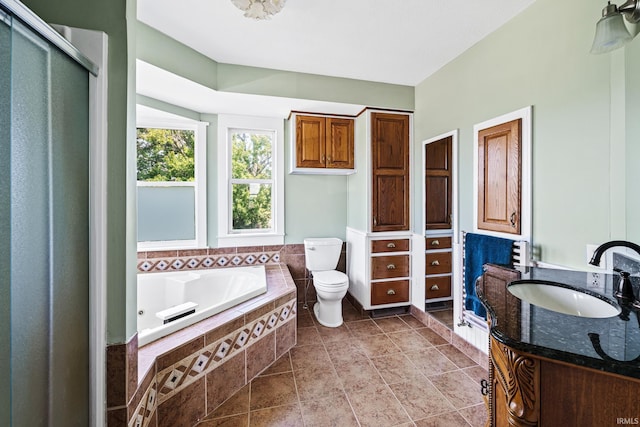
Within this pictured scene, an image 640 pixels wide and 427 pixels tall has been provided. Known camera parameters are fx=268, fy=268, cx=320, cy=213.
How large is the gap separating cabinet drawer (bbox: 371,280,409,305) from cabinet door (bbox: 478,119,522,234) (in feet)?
3.85

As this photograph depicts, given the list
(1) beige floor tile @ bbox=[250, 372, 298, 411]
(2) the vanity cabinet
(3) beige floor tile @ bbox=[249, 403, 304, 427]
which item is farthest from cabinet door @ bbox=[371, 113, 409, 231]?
(2) the vanity cabinet

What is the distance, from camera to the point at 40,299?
2.64 ft

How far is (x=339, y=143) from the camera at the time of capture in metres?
3.11

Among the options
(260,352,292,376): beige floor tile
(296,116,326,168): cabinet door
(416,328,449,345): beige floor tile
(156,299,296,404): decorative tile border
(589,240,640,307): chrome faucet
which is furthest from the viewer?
(296,116,326,168): cabinet door

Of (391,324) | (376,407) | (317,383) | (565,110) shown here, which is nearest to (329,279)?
(391,324)

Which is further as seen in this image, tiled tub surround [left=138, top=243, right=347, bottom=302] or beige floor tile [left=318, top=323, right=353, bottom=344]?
tiled tub surround [left=138, top=243, right=347, bottom=302]

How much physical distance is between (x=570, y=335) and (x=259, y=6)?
2.04 m

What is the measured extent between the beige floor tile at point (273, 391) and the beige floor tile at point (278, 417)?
4 centimetres

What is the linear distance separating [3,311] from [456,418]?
2066 millimetres

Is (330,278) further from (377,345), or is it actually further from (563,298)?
(563,298)

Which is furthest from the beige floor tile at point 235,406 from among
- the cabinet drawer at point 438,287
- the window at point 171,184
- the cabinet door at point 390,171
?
the cabinet drawer at point 438,287

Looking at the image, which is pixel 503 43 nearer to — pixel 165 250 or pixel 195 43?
pixel 195 43

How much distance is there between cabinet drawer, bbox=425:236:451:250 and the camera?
282cm

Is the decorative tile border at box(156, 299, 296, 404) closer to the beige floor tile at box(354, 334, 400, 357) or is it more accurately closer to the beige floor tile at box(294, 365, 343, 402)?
the beige floor tile at box(294, 365, 343, 402)
